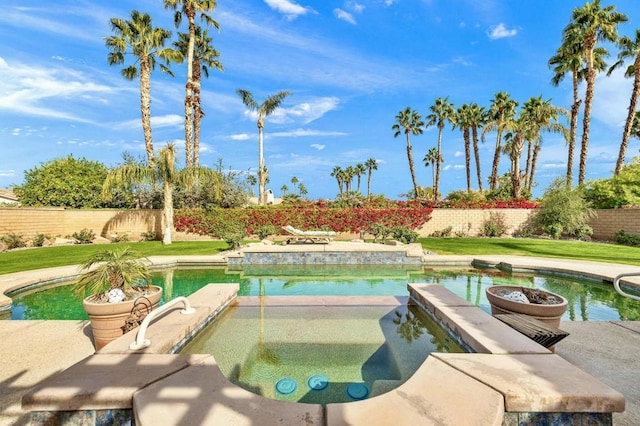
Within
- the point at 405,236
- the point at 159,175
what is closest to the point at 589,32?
the point at 405,236

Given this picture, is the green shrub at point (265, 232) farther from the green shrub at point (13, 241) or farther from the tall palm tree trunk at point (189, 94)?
the green shrub at point (13, 241)

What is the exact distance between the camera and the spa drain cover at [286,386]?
3029 mm

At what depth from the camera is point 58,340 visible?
4.32 metres

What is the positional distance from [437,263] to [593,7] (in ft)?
68.3

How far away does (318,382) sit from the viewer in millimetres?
3203

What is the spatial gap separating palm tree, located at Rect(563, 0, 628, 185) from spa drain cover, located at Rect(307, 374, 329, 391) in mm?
24292

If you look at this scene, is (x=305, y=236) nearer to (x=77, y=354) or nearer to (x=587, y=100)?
(x=77, y=354)

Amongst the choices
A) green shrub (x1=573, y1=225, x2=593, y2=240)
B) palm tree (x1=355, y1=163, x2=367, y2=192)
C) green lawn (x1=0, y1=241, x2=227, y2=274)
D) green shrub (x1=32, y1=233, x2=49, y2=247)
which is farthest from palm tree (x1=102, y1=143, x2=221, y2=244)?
palm tree (x1=355, y1=163, x2=367, y2=192)

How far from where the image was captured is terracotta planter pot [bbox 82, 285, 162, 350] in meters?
3.86

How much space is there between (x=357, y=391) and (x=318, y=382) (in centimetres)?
43

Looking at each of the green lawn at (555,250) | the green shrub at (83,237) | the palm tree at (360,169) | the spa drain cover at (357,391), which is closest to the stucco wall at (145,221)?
the green shrub at (83,237)

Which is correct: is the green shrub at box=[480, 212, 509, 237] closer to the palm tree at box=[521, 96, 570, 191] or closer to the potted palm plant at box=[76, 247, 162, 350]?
the palm tree at box=[521, 96, 570, 191]

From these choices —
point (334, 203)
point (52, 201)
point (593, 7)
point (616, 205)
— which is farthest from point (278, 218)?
point (593, 7)

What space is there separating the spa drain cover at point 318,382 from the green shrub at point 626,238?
21693 millimetres
